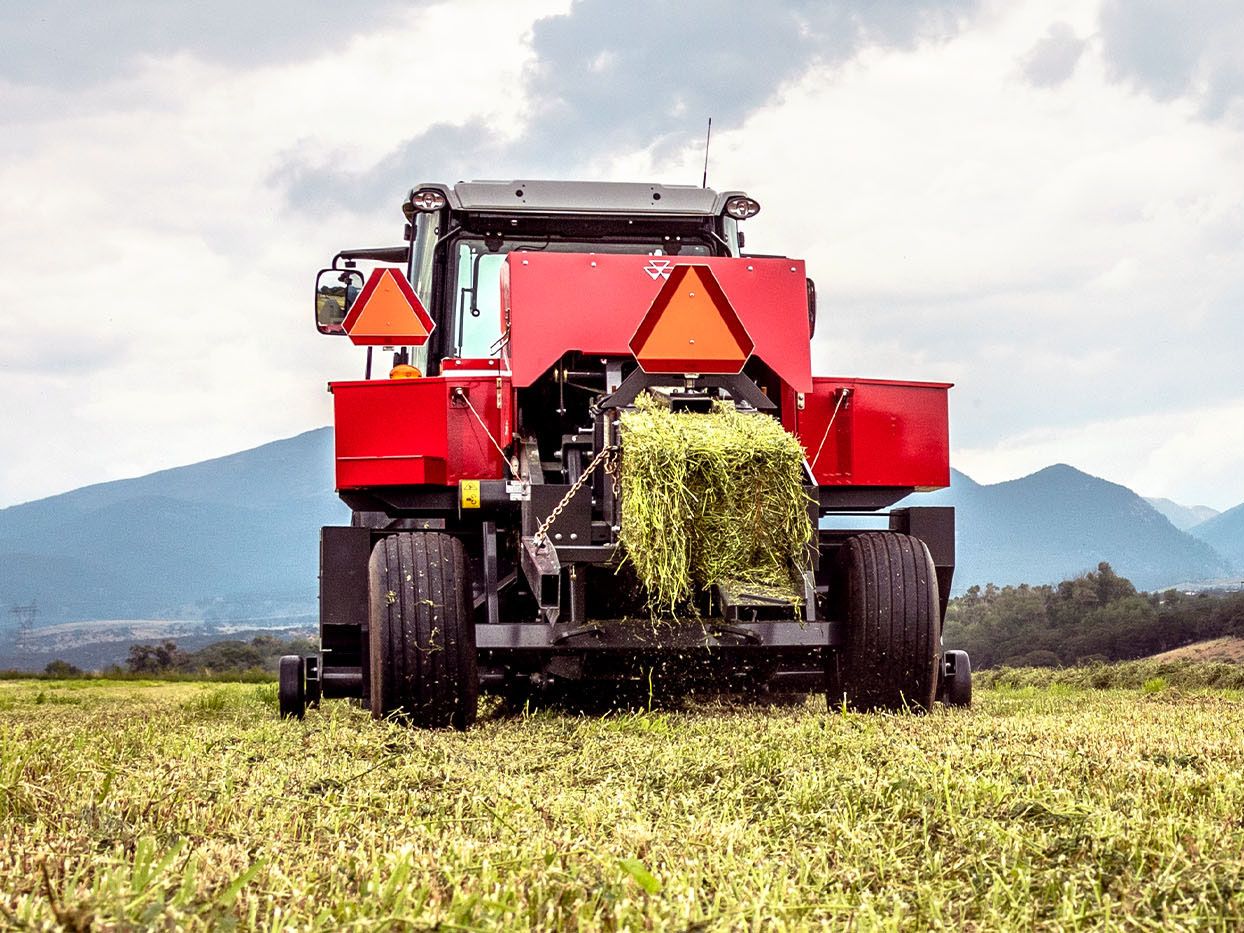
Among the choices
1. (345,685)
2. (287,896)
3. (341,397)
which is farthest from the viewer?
(345,685)

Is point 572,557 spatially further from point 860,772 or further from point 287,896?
point 287,896

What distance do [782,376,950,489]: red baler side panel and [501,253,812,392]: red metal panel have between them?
0.80 feet

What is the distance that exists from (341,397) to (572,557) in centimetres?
162

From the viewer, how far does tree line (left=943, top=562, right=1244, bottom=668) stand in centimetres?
1447

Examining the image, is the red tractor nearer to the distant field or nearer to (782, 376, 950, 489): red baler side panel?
(782, 376, 950, 489): red baler side panel

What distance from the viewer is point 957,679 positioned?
7336mm

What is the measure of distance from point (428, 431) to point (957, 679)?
321cm

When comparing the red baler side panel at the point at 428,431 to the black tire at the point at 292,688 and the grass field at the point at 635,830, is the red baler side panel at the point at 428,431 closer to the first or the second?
the black tire at the point at 292,688

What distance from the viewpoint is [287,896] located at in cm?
224

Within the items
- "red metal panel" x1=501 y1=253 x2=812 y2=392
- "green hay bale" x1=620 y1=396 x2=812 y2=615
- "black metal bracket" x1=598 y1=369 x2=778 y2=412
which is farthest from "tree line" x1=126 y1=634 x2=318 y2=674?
"green hay bale" x1=620 y1=396 x2=812 y2=615

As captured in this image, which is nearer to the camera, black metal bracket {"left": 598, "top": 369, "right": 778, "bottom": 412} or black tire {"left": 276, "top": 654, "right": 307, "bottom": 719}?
black metal bracket {"left": 598, "top": 369, "right": 778, "bottom": 412}

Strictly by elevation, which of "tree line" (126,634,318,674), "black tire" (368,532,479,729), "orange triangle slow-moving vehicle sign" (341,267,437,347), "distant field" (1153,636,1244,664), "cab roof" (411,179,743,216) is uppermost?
"cab roof" (411,179,743,216)

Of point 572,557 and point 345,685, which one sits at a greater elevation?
point 572,557

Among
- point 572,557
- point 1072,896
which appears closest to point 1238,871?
point 1072,896
